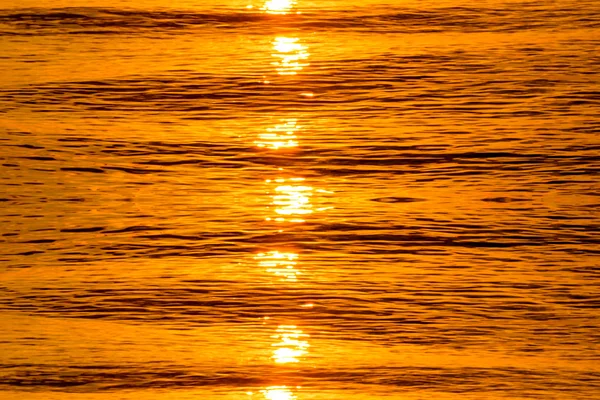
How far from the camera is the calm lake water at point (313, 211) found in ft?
2.09

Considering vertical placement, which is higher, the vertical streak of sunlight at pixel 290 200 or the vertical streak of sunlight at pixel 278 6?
the vertical streak of sunlight at pixel 278 6

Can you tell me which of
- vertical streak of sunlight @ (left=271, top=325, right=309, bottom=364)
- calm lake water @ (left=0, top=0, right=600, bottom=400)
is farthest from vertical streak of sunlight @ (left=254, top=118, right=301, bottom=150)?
vertical streak of sunlight @ (left=271, top=325, right=309, bottom=364)

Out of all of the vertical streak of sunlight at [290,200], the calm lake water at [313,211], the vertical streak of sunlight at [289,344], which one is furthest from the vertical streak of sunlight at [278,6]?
the vertical streak of sunlight at [289,344]

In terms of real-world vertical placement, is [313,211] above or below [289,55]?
below

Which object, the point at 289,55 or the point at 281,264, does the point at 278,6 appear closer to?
the point at 289,55

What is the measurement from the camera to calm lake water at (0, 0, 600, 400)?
2.09 ft

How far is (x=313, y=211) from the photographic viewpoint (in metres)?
0.65

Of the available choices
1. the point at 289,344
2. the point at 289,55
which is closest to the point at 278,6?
the point at 289,55

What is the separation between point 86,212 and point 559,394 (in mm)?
381


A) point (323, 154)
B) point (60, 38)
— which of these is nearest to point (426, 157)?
point (323, 154)

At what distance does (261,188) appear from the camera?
65cm

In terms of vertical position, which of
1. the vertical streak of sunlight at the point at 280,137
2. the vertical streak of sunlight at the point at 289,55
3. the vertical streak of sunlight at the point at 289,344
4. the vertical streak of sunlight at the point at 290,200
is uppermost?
the vertical streak of sunlight at the point at 289,55

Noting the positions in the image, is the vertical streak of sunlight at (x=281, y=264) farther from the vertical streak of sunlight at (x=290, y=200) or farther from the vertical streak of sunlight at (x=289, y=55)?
the vertical streak of sunlight at (x=289, y=55)

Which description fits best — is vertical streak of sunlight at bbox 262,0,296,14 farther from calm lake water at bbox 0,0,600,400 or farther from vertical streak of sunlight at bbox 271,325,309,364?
vertical streak of sunlight at bbox 271,325,309,364
